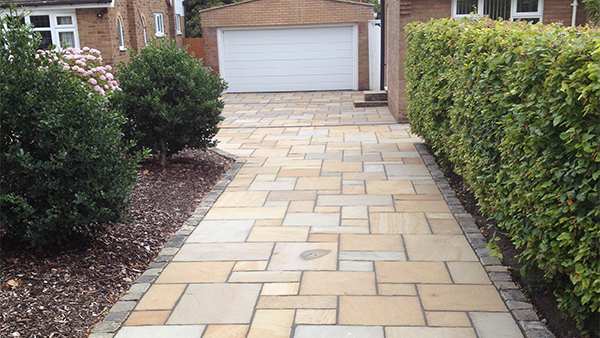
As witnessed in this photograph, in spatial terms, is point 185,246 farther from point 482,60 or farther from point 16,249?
point 482,60

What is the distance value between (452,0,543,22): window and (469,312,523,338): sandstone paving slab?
8783 mm

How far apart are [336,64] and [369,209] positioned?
12.3 meters

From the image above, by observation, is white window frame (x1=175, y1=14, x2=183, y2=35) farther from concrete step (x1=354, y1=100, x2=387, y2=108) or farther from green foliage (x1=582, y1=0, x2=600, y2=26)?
green foliage (x1=582, y1=0, x2=600, y2=26)

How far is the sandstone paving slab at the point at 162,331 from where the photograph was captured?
339 cm

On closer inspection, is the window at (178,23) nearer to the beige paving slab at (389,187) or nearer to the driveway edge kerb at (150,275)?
the driveway edge kerb at (150,275)

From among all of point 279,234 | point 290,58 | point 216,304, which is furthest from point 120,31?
point 216,304

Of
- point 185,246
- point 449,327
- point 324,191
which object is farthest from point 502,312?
point 324,191

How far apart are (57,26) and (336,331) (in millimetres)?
13004

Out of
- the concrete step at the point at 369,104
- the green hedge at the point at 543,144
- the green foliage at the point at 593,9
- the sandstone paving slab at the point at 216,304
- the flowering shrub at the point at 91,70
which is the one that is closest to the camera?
the green hedge at the point at 543,144

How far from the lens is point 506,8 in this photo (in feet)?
37.8

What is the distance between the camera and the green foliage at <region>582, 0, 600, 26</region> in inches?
407

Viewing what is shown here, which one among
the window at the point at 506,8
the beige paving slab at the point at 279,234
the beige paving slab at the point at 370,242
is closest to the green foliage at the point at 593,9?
the window at the point at 506,8

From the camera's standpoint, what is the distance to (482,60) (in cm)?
446

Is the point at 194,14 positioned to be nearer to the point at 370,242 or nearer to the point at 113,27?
the point at 113,27
